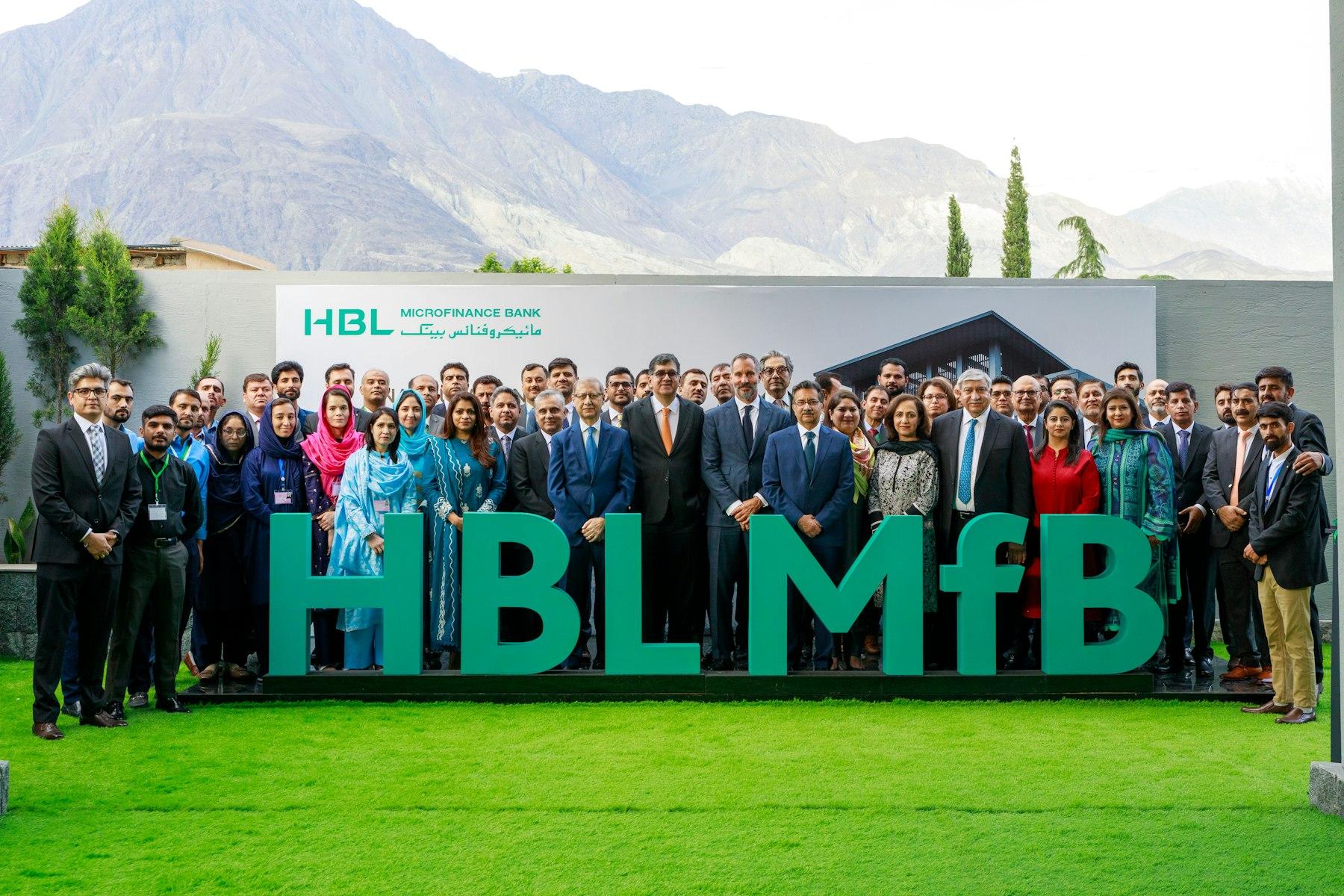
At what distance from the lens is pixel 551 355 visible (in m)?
9.68

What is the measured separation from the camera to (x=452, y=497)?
646 cm

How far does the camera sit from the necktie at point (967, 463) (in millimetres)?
6324

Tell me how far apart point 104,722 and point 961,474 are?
446 cm

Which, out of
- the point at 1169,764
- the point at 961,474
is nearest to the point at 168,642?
the point at 961,474

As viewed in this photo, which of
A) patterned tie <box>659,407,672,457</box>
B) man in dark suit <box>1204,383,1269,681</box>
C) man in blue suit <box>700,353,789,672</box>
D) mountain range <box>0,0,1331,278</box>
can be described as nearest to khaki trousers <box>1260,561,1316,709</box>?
man in dark suit <box>1204,383,1269,681</box>

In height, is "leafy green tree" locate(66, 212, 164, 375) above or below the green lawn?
above

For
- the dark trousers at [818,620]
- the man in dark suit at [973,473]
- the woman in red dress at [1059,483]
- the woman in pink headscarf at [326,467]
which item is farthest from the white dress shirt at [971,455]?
the woman in pink headscarf at [326,467]

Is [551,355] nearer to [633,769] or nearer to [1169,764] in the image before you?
[633,769]

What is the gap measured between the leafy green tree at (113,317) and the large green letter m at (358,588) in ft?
15.8

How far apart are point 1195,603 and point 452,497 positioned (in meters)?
4.36

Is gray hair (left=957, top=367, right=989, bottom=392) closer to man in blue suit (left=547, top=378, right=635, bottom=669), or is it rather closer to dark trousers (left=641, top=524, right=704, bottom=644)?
dark trousers (left=641, top=524, right=704, bottom=644)

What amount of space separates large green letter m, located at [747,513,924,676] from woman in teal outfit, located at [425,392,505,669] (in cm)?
156

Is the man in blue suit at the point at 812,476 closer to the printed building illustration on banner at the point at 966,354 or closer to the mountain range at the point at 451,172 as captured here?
the printed building illustration on banner at the point at 966,354

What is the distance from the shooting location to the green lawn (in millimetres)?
3529
